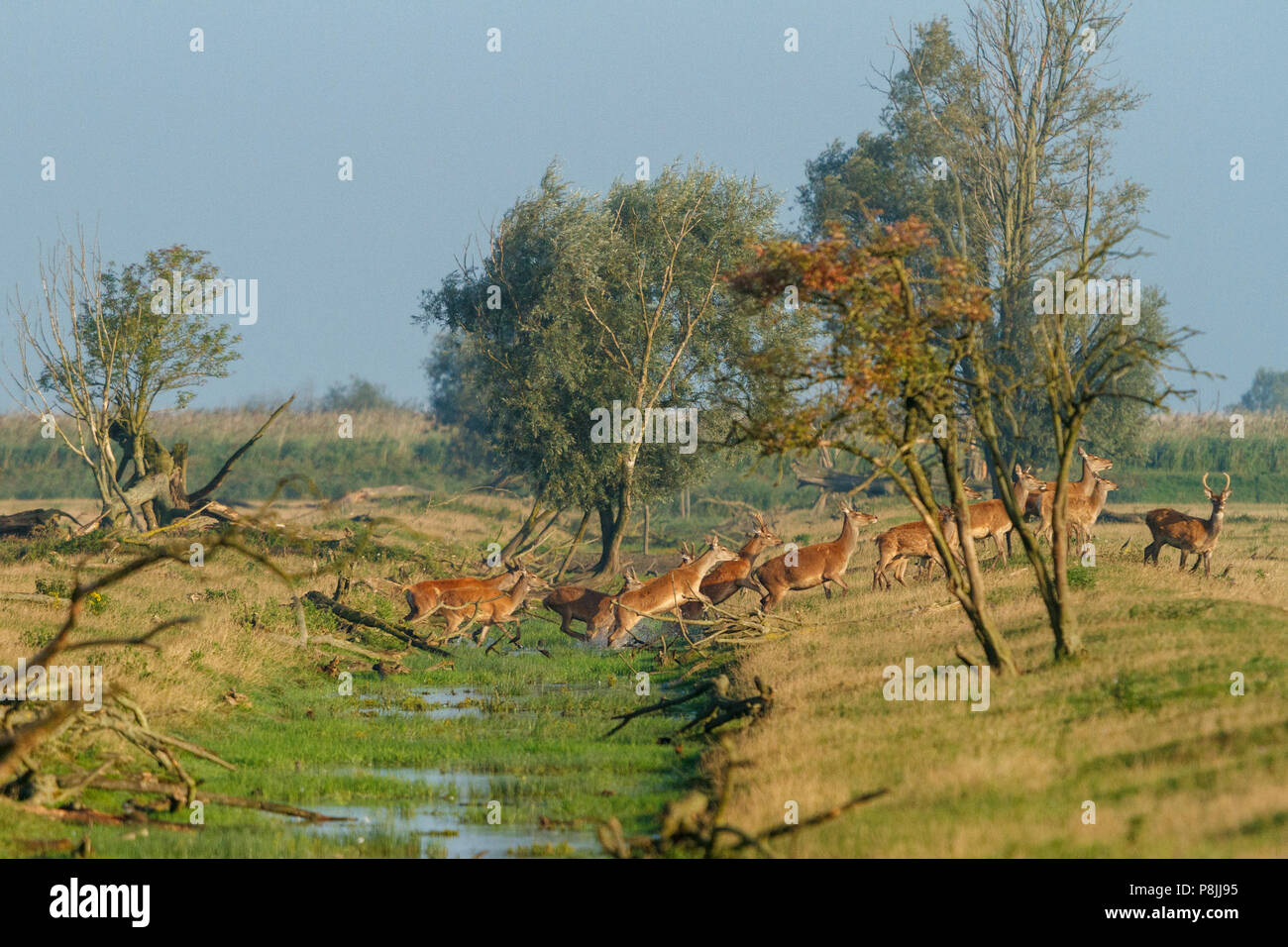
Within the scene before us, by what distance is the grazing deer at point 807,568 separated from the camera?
77.4 feet

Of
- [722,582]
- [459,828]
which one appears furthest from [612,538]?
[459,828]

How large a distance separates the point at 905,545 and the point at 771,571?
3053 millimetres

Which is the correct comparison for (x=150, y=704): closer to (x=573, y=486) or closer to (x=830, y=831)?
(x=830, y=831)

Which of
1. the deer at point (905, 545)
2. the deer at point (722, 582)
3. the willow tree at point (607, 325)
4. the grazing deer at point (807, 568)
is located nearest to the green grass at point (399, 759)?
the deer at point (722, 582)

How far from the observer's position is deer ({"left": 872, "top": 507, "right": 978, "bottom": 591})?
24906mm

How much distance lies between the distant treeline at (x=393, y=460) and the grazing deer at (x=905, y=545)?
92.9 feet

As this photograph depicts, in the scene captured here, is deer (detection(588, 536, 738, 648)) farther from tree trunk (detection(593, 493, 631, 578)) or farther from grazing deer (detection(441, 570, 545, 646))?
tree trunk (detection(593, 493, 631, 578))

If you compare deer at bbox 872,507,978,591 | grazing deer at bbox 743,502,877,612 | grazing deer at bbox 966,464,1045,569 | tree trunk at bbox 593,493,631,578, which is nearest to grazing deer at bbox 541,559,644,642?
grazing deer at bbox 743,502,877,612

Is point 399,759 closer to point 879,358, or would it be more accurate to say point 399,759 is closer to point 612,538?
point 879,358

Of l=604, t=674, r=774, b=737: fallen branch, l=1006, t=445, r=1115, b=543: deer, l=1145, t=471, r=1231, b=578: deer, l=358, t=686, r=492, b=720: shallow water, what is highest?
l=1006, t=445, r=1115, b=543: deer

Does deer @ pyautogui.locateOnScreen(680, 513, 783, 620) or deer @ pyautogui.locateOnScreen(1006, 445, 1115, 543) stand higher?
deer @ pyautogui.locateOnScreen(1006, 445, 1115, 543)

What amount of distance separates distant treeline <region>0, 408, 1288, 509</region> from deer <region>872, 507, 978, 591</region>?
2831cm

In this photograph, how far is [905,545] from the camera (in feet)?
82.5
